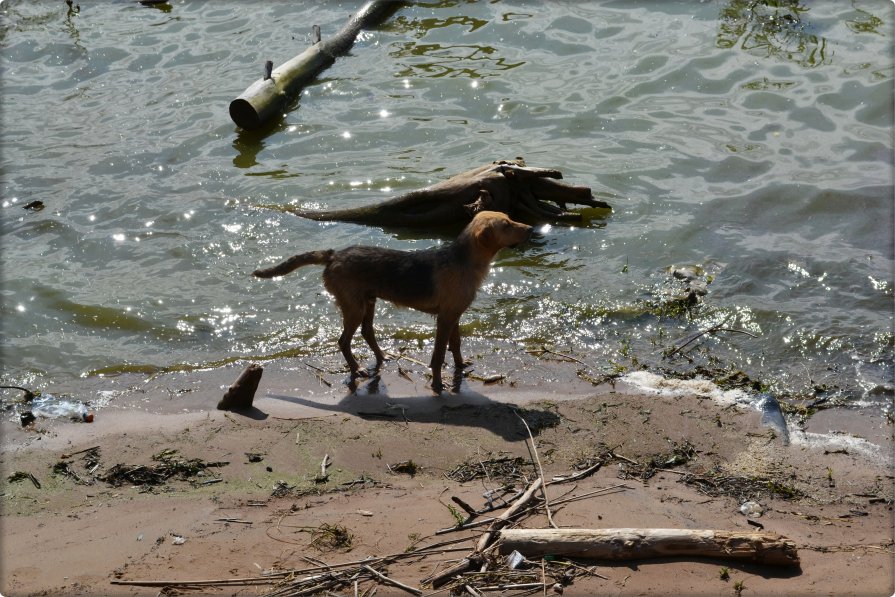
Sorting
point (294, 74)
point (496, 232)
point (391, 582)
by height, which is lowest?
point (391, 582)

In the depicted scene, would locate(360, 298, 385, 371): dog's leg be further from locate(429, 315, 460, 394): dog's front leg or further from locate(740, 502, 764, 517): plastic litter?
locate(740, 502, 764, 517): plastic litter

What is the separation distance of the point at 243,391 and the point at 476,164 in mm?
5949

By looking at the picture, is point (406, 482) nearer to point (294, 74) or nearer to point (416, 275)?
point (416, 275)

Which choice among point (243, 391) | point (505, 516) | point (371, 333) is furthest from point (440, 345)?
point (505, 516)

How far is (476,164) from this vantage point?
12.5 metres

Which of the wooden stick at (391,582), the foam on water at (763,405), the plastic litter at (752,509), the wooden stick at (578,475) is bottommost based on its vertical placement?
the foam on water at (763,405)

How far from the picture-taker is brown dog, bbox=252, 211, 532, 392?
26.7 ft

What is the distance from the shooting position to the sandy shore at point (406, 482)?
17.2 feet

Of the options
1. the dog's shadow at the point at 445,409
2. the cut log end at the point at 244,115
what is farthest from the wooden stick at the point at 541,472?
the cut log end at the point at 244,115

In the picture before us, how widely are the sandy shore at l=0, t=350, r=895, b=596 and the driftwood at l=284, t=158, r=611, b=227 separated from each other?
321cm

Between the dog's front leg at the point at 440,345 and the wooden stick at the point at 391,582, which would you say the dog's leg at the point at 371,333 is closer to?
the dog's front leg at the point at 440,345

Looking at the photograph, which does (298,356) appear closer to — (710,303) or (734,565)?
(710,303)

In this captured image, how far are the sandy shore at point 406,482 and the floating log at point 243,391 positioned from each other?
153 millimetres

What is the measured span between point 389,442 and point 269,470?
0.92 m
